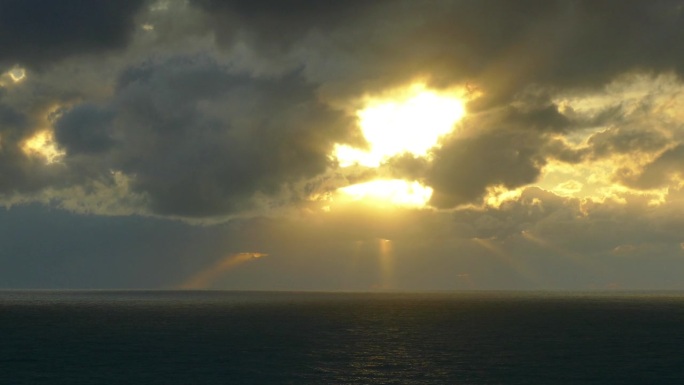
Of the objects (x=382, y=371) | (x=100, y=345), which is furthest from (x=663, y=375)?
(x=100, y=345)

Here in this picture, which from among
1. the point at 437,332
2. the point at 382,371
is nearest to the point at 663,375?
the point at 382,371

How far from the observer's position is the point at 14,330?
483 feet

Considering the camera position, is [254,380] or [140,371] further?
[140,371]

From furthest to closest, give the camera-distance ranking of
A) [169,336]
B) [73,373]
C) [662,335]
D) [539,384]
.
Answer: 1. [662,335]
2. [169,336]
3. [73,373]
4. [539,384]

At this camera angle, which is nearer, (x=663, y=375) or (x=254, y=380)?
(x=254, y=380)

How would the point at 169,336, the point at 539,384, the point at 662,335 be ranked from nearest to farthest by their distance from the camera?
the point at 539,384, the point at 169,336, the point at 662,335

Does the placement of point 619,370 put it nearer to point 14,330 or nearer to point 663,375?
point 663,375

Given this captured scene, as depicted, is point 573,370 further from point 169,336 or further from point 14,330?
point 14,330

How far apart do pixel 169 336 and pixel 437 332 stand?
5479 cm

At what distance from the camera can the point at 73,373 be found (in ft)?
255

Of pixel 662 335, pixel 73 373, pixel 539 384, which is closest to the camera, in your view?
pixel 539 384

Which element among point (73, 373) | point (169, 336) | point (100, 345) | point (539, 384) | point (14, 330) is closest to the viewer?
point (539, 384)

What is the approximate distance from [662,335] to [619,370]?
63.1 meters

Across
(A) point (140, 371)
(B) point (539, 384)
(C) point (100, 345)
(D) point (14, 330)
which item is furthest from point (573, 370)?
(D) point (14, 330)
